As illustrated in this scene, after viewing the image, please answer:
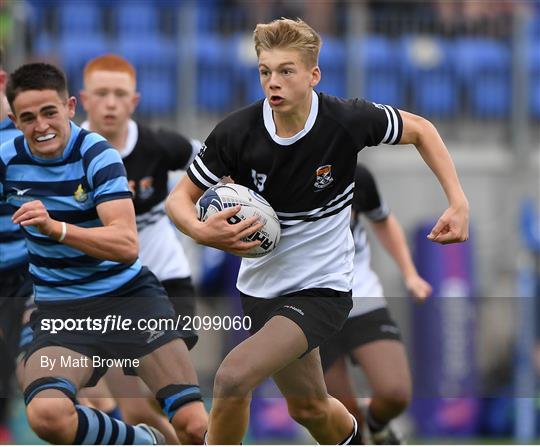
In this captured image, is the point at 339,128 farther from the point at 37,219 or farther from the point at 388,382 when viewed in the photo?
the point at 388,382

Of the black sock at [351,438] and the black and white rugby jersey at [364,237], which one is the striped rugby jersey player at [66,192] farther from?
the black and white rugby jersey at [364,237]

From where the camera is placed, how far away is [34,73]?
20.5 feet

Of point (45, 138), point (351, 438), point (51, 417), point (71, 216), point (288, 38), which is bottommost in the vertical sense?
point (351, 438)

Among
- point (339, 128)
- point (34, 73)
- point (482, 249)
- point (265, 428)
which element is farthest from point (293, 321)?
point (482, 249)

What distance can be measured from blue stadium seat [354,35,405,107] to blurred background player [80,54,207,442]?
6886mm

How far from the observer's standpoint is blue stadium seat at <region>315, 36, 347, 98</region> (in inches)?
559

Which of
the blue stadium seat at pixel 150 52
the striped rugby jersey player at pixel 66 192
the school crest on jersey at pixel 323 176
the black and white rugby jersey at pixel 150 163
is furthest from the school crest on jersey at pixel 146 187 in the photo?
the blue stadium seat at pixel 150 52

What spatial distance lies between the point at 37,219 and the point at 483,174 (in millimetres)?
9520

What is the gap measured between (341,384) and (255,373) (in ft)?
7.16

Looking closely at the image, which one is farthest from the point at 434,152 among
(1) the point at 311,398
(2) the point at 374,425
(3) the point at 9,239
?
(3) the point at 9,239

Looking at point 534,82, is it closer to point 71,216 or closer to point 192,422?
point 192,422

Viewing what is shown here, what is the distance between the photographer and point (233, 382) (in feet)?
19.0

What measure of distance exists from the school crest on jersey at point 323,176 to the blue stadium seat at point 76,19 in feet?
28.3

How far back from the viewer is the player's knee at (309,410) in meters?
6.26
